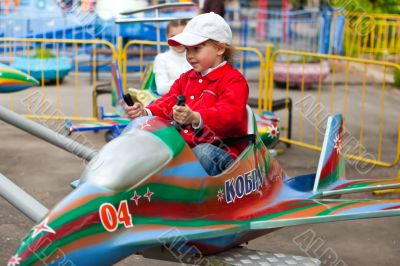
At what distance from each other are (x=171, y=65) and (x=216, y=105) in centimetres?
294

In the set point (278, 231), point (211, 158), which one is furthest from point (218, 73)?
point (278, 231)

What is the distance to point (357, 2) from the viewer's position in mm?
14352

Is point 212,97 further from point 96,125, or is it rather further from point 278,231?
point 96,125

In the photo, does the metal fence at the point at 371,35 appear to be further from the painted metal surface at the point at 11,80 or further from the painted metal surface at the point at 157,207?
the painted metal surface at the point at 157,207

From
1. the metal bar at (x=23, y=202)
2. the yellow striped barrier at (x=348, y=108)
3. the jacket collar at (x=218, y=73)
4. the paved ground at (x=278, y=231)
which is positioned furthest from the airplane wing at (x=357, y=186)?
the yellow striped barrier at (x=348, y=108)

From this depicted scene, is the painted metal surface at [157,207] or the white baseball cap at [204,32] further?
the white baseball cap at [204,32]

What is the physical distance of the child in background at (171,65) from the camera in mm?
6516

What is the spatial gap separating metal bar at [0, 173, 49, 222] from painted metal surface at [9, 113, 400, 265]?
0.29 metres

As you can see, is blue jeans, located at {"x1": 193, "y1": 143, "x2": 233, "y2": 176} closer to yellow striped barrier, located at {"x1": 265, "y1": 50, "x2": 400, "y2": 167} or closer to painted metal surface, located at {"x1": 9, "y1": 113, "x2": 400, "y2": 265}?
painted metal surface, located at {"x1": 9, "y1": 113, "x2": 400, "y2": 265}

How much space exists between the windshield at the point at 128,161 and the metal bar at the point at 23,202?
0.94 ft

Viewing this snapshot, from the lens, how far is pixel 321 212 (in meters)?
3.56

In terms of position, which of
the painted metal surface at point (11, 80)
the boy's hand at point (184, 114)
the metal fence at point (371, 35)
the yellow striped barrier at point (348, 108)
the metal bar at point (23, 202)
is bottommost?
the yellow striped barrier at point (348, 108)

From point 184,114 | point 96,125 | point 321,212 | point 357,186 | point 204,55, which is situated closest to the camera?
point 184,114

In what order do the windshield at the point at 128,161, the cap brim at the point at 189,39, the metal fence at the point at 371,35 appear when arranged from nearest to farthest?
the windshield at the point at 128,161, the cap brim at the point at 189,39, the metal fence at the point at 371,35
